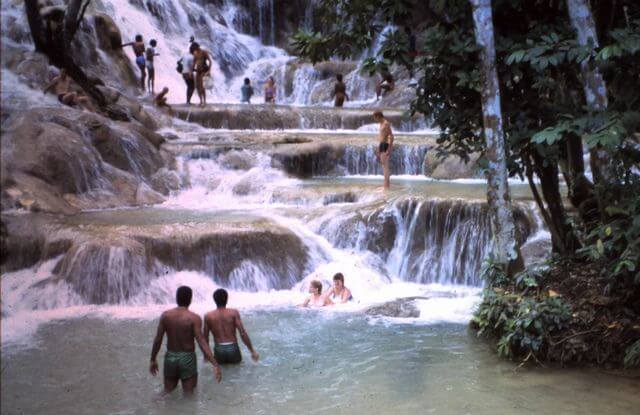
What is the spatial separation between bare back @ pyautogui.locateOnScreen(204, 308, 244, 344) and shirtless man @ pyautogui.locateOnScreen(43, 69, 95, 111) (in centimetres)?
1000

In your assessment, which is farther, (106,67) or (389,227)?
(106,67)

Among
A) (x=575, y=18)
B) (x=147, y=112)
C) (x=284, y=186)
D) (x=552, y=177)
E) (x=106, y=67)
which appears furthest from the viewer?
(x=106, y=67)

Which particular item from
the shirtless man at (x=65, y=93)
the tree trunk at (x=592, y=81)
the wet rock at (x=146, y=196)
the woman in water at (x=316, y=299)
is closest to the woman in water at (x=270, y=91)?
the shirtless man at (x=65, y=93)

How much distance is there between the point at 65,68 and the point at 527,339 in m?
12.4

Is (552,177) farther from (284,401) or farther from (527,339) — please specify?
(284,401)

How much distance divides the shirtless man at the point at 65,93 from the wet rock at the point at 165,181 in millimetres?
2547

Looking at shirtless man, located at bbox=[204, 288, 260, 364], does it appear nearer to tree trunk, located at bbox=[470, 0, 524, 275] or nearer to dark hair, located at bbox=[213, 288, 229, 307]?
dark hair, located at bbox=[213, 288, 229, 307]

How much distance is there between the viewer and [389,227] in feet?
33.5

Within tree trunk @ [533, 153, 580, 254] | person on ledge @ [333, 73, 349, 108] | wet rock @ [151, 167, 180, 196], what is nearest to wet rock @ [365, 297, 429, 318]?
tree trunk @ [533, 153, 580, 254]

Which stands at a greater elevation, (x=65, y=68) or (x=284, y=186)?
(x=65, y=68)

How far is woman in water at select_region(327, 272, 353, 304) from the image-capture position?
843cm

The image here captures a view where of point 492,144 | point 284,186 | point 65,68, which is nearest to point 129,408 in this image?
point 492,144

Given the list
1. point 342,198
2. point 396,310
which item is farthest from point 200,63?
point 396,310

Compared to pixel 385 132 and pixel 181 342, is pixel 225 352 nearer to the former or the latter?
pixel 181 342
